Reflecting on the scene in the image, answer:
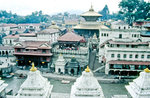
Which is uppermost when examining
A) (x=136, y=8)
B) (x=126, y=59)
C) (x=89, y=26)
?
(x=136, y=8)

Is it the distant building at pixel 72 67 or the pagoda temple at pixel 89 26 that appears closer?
the distant building at pixel 72 67

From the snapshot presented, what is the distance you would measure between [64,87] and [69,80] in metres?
3.06

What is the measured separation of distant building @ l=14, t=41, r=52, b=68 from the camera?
1558 inches

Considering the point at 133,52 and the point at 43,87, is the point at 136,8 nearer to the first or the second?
the point at 133,52

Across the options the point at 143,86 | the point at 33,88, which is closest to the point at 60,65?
the point at 33,88

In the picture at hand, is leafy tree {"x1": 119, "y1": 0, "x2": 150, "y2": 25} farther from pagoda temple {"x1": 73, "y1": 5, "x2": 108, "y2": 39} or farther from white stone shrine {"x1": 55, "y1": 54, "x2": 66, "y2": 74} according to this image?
white stone shrine {"x1": 55, "y1": 54, "x2": 66, "y2": 74}

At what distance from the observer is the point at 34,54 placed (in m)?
39.4

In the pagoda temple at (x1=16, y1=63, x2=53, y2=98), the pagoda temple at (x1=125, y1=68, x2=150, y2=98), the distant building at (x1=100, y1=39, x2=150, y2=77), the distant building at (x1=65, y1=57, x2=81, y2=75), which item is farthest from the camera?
the distant building at (x1=65, y1=57, x2=81, y2=75)

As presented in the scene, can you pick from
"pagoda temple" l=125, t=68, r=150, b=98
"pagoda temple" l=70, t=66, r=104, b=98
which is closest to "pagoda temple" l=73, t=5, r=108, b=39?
"pagoda temple" l=125, t=68, r=150, b=98

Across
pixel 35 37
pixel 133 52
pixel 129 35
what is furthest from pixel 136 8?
pixel 35 37

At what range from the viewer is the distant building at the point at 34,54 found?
130 feet

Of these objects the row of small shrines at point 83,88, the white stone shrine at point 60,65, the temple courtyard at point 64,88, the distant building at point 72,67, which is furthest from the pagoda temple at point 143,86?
the white stone shrine at point 60,65

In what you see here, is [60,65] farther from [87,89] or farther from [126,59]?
[87,89]

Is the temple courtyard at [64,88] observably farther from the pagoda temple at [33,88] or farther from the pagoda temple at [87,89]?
the pagoda temple at [87,89]
